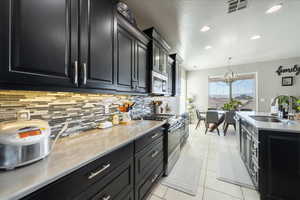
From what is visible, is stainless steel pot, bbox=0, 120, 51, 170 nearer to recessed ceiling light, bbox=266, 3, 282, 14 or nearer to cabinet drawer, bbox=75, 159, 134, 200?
cabinet drawer, bbox=75, 159, 134, 200

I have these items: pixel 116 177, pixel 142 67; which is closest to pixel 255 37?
pixel 142 67

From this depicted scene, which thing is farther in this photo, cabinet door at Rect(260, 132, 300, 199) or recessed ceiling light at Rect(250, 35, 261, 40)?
recessed ceiling light at Rect(250, 35, 261, 40)

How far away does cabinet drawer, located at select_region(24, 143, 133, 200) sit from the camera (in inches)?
23.5

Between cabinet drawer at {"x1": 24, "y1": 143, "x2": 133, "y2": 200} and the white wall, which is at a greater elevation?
the white wall

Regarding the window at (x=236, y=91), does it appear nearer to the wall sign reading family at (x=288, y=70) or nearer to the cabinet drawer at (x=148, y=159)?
the wall sign reading family at (x=288, y=70)

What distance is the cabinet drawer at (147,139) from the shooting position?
1.29 meters

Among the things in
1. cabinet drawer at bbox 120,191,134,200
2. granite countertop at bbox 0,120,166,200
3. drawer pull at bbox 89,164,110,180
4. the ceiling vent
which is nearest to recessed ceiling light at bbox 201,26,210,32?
the ceiling vent

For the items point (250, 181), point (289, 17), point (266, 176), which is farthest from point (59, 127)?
point (289, 17)

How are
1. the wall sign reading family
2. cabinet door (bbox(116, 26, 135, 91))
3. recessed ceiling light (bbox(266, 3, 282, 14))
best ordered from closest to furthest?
cabinet door (bbox(116, 26, 135, 91)) < recessed ceiling light (bbox(266, 3, 282, 14)) < the wall sign reading family

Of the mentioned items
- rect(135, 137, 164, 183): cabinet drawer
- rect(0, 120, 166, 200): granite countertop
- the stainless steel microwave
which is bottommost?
rect(135, 137, 164, 183): cabinet drawer

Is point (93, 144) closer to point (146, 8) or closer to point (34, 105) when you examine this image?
point (34, 105)

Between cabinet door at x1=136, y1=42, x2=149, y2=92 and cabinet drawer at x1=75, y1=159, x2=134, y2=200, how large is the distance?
117 cm

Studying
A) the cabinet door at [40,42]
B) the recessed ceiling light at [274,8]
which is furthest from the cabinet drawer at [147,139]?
the recessed ceiling light at [274,8]

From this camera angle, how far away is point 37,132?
0.73m
